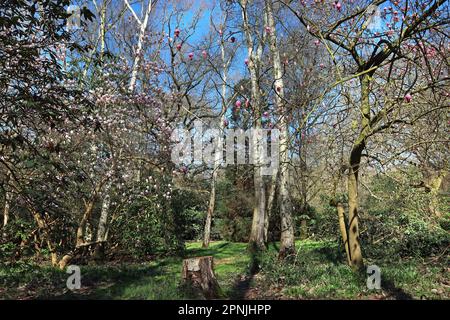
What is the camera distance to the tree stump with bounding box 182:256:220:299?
471 cm

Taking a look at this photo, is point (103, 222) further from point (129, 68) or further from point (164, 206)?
point (129, 68)

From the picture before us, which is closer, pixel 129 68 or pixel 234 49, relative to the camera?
pixel 129 68

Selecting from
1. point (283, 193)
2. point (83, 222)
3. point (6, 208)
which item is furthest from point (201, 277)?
point (6, 208)

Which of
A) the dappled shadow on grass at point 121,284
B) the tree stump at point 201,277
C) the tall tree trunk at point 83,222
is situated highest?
the tall tree trunk at point 83,222

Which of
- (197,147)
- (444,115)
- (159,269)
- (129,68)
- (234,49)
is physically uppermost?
(234,49)

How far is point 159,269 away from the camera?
7785 mm

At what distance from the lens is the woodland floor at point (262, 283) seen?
5070mm

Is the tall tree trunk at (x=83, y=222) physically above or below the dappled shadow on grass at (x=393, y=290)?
above

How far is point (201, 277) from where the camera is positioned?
189 inches

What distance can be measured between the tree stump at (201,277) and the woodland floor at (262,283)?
187 mm

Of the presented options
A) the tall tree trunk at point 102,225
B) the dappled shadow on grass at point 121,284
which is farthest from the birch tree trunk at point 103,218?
the dappled shadow on grass at point 121,284

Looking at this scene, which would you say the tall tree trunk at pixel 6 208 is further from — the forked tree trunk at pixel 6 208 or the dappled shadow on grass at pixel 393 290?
the dappled shadow on grass at pixel 393 290
